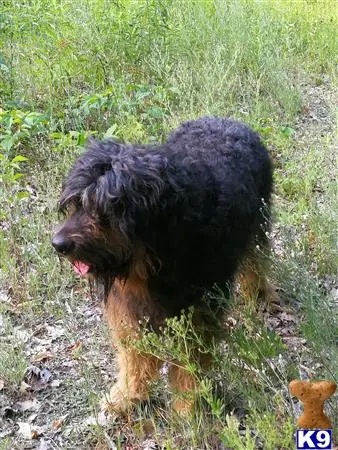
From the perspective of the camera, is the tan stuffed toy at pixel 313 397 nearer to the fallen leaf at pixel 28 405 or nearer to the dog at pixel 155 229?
the dog at pixel 155 229

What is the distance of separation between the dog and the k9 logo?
3.73ft

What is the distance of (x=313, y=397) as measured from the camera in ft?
6.53

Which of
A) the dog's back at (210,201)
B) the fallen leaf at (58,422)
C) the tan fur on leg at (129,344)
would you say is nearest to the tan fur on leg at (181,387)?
the tan fur on leg at (129,344)

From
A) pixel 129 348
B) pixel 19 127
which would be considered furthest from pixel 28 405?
pixel 19 127

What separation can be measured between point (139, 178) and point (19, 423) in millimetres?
1731

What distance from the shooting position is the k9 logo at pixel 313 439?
6.57 feet

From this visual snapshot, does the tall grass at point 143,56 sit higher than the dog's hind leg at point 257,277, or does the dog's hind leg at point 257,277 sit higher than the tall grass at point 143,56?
the tall grass at point 143,56

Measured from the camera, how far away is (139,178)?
2.78m

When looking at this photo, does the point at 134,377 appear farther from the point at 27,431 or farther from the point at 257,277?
the point at 257,277

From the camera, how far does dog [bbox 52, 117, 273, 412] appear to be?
108 inches

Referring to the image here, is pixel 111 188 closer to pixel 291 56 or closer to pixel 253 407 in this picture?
pixel 253 407

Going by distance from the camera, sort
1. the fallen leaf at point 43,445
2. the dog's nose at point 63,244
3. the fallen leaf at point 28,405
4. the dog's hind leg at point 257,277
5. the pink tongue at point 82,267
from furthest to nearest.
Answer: the dog's hind leg at point 257,277 < the fallen leaf at point 28,405 < the fallen leaf at point 43,445 < the pink tongue at point 82,267 < the dog's nose at point 63,244

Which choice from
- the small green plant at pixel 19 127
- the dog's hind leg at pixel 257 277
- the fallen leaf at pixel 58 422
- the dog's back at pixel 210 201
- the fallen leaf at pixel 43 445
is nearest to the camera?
the dog's back at pixel 210 201

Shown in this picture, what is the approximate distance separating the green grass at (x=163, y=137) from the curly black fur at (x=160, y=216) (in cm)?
33
